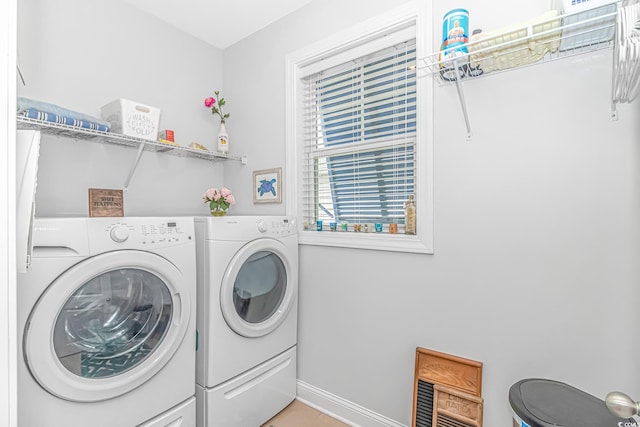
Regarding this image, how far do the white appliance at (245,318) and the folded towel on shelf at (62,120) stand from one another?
27.7 inches

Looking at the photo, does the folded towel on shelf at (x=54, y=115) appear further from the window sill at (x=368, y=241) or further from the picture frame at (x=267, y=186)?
the window sill at (x=368, y=241)

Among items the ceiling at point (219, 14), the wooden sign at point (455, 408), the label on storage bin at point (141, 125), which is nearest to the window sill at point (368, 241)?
the wooden sign at point (455, 408)

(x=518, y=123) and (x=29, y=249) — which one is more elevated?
(x=518, y=123)

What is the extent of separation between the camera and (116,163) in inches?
76.7

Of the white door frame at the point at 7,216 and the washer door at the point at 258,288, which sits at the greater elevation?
the white door frame at the point at 7,216

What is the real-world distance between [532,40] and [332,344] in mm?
1782

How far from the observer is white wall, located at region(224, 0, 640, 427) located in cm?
116

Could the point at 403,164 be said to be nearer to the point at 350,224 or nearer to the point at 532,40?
the point at 350,224

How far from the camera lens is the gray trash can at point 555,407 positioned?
94 cm

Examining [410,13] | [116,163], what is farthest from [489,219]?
[116,163]

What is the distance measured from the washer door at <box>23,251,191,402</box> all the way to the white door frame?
28 centimetres

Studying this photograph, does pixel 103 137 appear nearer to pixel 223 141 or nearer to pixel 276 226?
pixel 223 141

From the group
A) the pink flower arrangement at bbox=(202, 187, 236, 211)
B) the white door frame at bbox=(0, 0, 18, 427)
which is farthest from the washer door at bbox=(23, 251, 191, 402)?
the pink flower arrangement at bbox=(202, 187, 236, 211)

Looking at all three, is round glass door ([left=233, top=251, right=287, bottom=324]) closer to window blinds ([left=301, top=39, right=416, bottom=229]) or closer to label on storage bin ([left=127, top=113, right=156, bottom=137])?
window blinds ([left=301, top=39, right=416, bottom=229])
